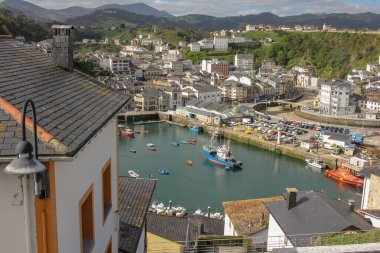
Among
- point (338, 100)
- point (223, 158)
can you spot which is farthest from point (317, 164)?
point (338, 100)

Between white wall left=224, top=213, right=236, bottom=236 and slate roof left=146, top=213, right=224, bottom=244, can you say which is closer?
slate roof left=146, top=213, right=224, bottom=244

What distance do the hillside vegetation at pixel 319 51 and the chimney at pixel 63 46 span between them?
176 ft

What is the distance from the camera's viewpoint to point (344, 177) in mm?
19172

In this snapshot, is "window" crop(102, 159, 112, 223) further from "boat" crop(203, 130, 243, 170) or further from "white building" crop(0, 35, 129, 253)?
"boat" crop(203, 130, 243, 170)

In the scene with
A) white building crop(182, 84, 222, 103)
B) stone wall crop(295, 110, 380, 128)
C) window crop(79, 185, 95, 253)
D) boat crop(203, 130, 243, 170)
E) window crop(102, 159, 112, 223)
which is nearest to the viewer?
window crop(79, 185, 95, 253)

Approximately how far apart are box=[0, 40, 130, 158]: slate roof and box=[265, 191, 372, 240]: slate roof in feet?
13.3

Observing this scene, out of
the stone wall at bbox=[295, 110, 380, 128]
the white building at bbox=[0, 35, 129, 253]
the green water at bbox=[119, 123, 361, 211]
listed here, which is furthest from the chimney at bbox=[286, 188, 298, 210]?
the stone wall at bbox=[295, 110, 380, 128]

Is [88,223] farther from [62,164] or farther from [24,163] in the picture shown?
[24,163]

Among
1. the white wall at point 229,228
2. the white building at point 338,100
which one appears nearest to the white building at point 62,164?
the white wall at point 229,228

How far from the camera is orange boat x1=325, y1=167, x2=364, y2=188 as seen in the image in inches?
735

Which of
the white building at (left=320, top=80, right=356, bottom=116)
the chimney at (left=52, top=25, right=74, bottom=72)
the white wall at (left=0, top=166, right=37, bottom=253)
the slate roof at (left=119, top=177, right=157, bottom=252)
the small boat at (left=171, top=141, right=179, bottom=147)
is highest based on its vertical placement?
the chimney at (left=52, top=25, right=74, bottom=72)

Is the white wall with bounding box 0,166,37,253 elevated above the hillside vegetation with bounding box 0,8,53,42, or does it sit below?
below

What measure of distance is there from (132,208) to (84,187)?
230cm

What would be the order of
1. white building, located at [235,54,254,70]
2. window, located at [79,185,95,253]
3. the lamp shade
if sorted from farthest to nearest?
1. white building, located at [235,54,254,70]
2. window, located at [79,185,95,253]
3. the lamp shade
